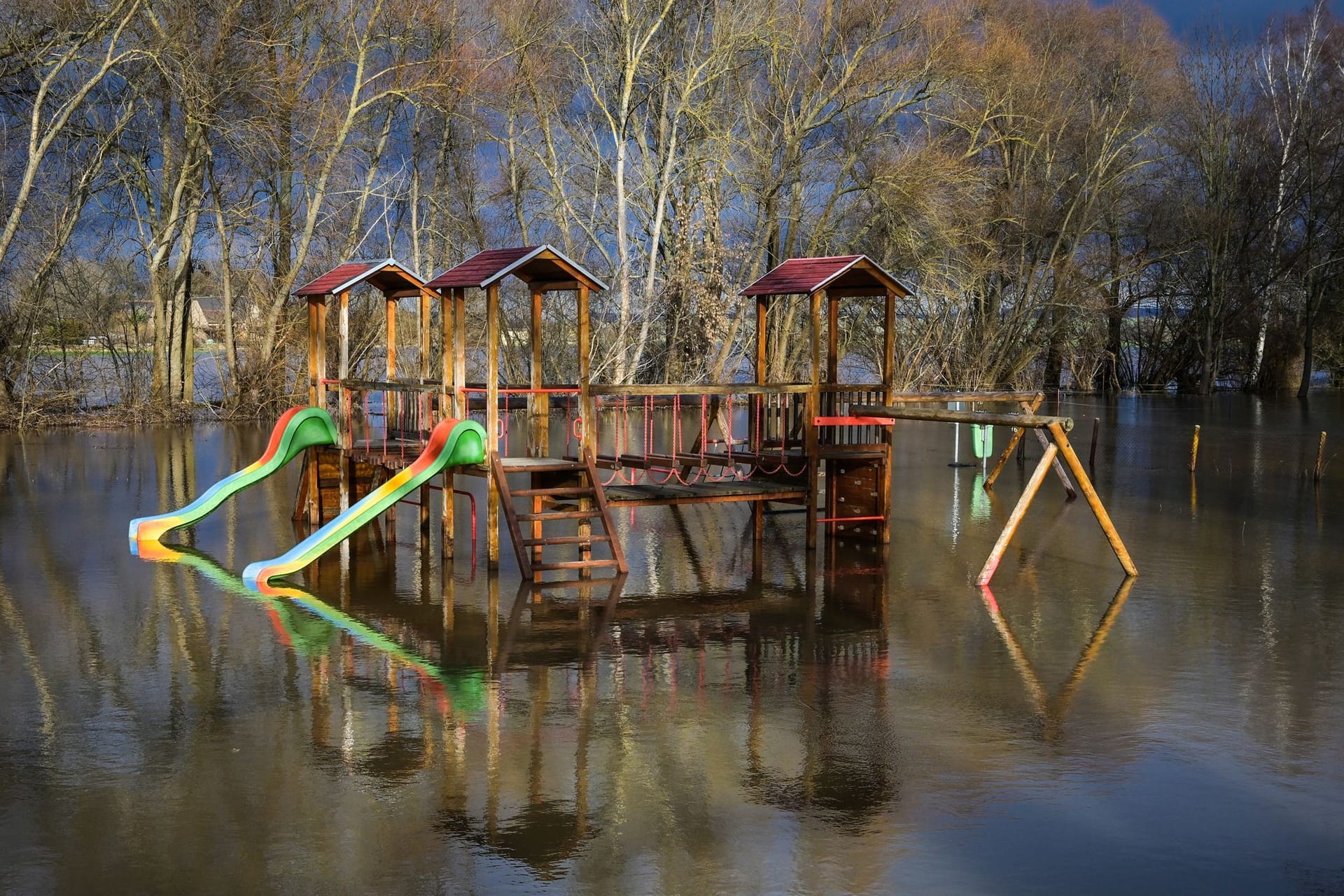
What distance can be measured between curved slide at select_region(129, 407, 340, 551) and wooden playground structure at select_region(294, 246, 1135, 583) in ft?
0.97

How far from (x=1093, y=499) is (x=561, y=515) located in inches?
196

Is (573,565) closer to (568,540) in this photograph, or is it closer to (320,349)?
(568,540)

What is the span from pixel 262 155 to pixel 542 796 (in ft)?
86.9

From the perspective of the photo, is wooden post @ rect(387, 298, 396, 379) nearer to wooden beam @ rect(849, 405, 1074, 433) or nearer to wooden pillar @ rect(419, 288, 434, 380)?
wooden pillar @ rect(419, 288, 434, 380)

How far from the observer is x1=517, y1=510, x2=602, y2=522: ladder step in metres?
12.2

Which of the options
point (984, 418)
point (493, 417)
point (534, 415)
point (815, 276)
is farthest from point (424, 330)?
point (984, 418)

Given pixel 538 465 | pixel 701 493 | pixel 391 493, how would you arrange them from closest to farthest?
pixel 391 493, pixel 538 465, pixel 701 493

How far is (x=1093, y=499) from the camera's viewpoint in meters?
12.9

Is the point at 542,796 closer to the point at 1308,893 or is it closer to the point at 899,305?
the point at 1308,893

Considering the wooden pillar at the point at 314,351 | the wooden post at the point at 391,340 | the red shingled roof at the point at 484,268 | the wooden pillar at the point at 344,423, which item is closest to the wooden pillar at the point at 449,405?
the red shingled roof at the point at 484,268

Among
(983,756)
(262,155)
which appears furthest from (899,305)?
(983,756)

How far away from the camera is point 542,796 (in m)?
6.71

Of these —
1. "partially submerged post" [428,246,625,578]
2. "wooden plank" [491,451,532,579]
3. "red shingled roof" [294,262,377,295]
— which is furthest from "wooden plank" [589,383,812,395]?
"red shingled roof" [294,262,377,295]

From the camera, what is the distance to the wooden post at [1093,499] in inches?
494
